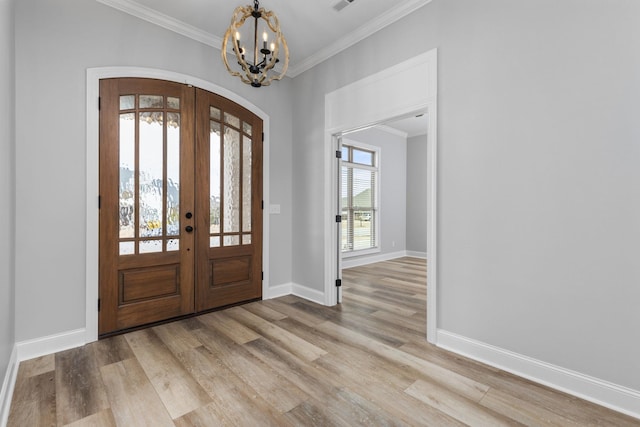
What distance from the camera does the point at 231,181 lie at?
3.60m

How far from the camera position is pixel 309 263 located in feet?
12.9

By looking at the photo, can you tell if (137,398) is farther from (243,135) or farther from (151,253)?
(243,135)

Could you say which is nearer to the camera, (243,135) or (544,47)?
(544,47)

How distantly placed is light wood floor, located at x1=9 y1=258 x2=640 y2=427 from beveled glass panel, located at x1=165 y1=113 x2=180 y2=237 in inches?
42.0

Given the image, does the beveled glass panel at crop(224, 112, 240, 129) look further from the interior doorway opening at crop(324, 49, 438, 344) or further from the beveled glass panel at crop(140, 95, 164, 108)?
the interior doorway opening at crop(324, 49, 438, 344)

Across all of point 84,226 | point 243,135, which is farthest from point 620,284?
point 84,226

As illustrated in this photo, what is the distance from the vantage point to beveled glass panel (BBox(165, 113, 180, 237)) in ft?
10.2

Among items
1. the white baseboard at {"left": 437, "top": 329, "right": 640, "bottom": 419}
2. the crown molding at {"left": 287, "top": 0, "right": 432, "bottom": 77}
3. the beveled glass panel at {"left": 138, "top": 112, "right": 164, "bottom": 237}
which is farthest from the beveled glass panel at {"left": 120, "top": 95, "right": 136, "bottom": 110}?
the white baseboard at {"left": 437, "top": 329, "right": 640, "bottom": 419}

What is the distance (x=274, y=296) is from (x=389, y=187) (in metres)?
4.29

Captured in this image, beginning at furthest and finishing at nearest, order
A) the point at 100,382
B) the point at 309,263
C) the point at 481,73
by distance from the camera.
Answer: the point at 309,263, the point at 481,73, the point at 100,382

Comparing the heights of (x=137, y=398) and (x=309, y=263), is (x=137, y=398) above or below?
below

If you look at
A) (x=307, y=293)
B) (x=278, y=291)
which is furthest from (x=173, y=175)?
(x=307, y=293)

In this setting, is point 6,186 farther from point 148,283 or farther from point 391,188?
point 391,188

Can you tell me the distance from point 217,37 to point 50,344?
135 inches
